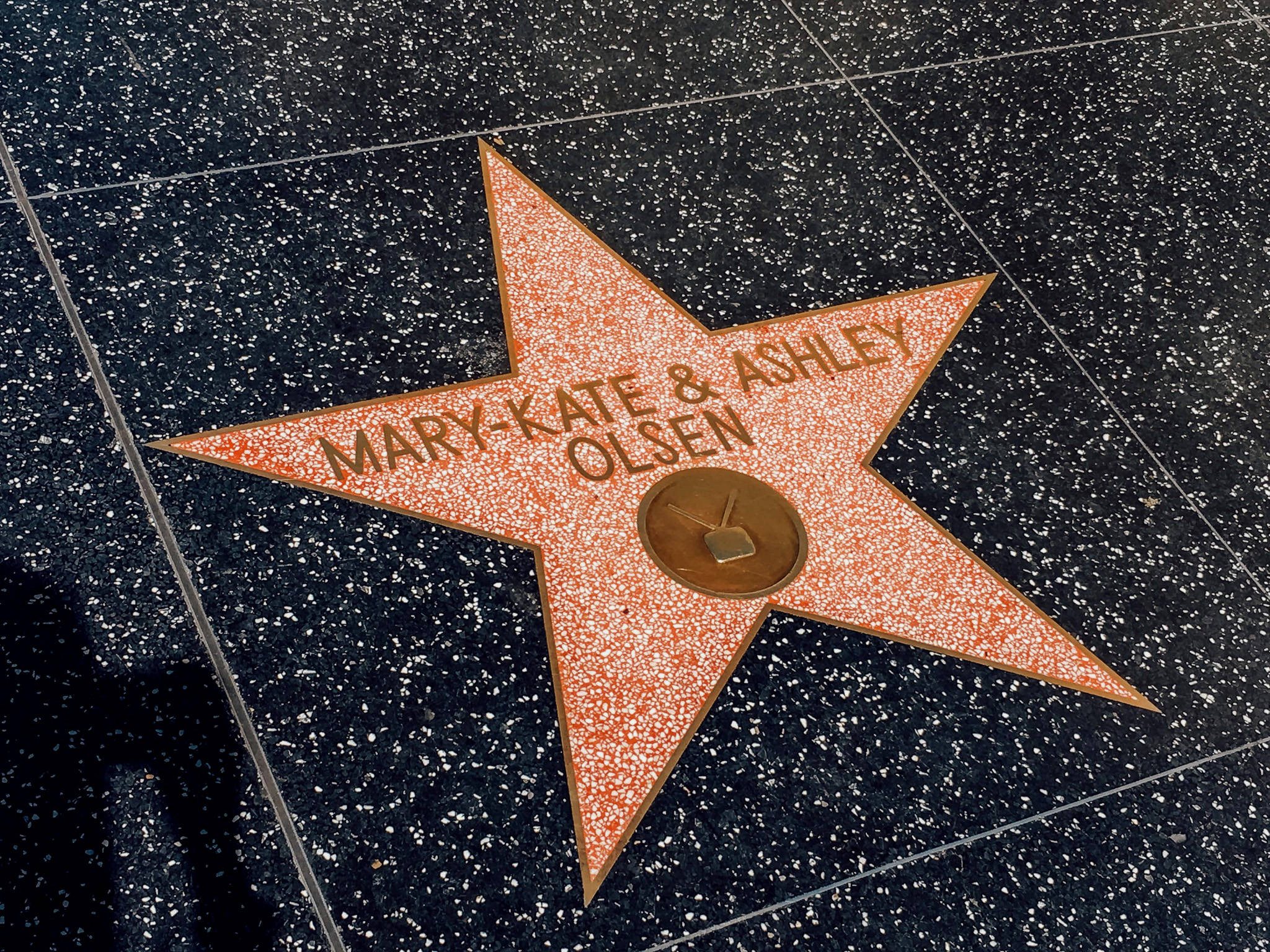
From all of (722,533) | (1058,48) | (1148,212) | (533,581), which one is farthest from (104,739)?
(1058,48)

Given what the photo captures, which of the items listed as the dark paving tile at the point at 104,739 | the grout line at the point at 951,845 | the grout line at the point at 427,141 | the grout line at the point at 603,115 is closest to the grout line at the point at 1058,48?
the grout line at the point at 603,115

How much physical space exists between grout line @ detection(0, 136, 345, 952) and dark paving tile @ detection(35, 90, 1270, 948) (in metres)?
0.02

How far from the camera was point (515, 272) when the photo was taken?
1569 millimetres

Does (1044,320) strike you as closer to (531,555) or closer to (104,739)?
(531,555)

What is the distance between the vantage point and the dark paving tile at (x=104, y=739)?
999mm

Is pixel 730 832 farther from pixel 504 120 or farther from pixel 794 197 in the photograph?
pixel 504 120

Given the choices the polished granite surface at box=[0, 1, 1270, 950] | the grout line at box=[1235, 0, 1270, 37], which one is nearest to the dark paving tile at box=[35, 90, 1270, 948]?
the polished granite surface at box=[0, 1, 1270, 950]

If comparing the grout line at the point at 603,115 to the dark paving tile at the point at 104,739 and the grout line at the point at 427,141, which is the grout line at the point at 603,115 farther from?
the dark paving tile at the point at 104,739

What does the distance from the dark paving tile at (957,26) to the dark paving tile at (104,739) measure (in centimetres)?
149

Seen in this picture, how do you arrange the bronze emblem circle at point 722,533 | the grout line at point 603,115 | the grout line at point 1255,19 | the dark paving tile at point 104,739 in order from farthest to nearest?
the grout line at point 1255,19
the grout line at point 603,115
the bronze emblem circle at point 722,533
the dark paving tile at point 104,739

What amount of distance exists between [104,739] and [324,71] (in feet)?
3.81

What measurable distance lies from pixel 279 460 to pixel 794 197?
933 mm

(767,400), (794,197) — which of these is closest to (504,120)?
(794,197)

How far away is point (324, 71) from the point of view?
1.78m
